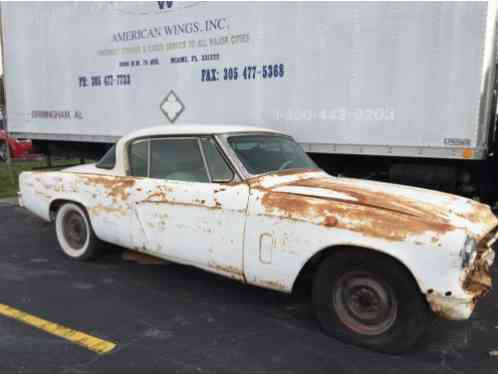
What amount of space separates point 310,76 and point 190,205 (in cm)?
292

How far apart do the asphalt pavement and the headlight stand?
73 centimetres

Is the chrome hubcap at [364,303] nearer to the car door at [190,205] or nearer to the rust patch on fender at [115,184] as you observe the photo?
the car door at [190,205]

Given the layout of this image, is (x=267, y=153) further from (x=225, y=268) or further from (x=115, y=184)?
(x=115, y=184)

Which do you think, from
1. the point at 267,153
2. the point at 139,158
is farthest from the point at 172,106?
the point at 267,153

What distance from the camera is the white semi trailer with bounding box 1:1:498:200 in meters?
5.11

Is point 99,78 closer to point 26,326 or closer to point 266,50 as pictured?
point 266,50

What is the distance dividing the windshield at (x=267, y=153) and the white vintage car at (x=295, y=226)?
0.05 feet

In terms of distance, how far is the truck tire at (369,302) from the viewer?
2.92 metres

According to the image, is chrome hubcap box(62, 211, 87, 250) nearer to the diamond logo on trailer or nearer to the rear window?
the rear window

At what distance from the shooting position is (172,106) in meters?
6.89

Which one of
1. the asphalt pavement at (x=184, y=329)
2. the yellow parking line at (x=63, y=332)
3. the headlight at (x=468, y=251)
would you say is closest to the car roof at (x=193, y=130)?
the asphalt pavement at (x=184, y=329)

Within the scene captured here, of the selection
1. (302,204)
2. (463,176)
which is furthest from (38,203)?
(463,176)

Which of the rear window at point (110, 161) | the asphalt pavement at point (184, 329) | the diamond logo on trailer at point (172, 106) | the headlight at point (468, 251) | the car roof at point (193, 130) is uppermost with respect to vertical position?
the diamond logo on trailer at point (172, 106)

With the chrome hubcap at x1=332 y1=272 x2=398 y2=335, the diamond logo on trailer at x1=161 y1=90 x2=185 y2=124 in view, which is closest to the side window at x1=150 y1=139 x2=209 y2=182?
the chrome hubcap at x1=332 y1=272 x2=398 y2=335
